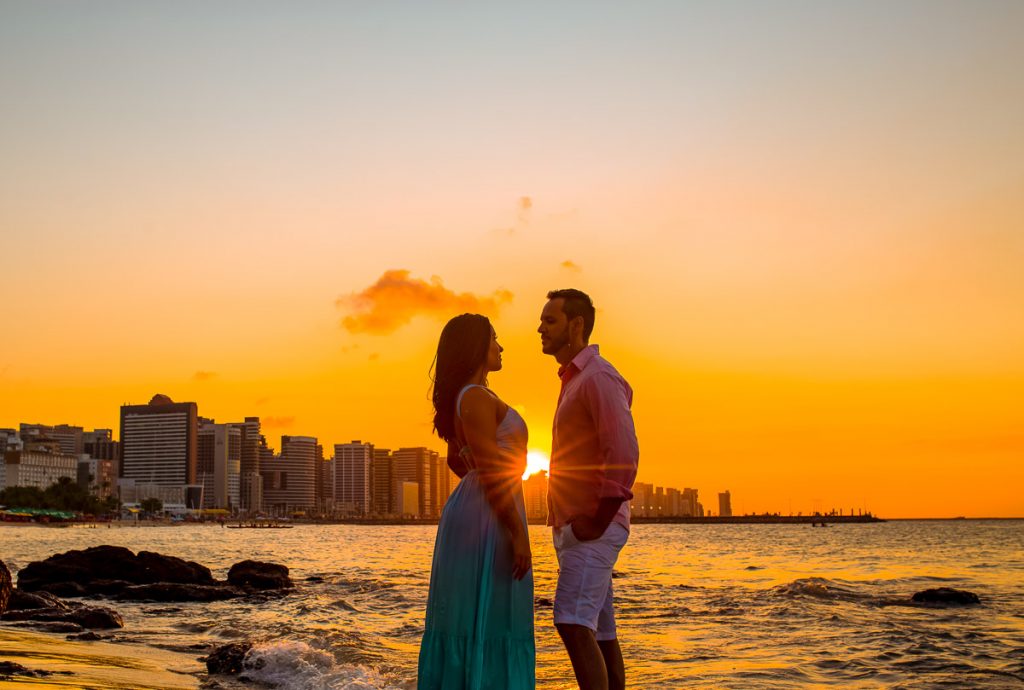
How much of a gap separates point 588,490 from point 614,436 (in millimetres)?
353

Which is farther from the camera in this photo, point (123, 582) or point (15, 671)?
point (123, 582)

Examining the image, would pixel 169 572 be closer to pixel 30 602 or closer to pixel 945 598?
pixel 30 602

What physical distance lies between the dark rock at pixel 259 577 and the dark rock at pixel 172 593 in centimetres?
243

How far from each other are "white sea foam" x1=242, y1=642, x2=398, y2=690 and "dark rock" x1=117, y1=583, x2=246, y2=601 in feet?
41.1

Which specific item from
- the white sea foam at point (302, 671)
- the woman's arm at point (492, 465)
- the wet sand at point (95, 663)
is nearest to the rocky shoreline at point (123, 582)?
the wet sand at point (95, 663)

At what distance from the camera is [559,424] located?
5.47m

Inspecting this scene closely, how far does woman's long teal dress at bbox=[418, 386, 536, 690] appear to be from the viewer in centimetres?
487

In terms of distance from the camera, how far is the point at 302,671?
1184 centimetres

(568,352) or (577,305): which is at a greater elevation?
(577,305)

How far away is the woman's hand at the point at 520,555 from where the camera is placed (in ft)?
16.3

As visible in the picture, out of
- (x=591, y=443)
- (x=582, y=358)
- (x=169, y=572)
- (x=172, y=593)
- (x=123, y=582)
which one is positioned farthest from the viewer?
(x=169, y=572)

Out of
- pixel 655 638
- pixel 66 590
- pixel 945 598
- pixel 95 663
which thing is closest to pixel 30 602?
pixel 66 590

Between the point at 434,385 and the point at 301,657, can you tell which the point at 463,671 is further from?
the point at 301,657

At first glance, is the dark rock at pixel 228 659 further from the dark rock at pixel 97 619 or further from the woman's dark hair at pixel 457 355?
the woman's dark hair at pixel 457 355
